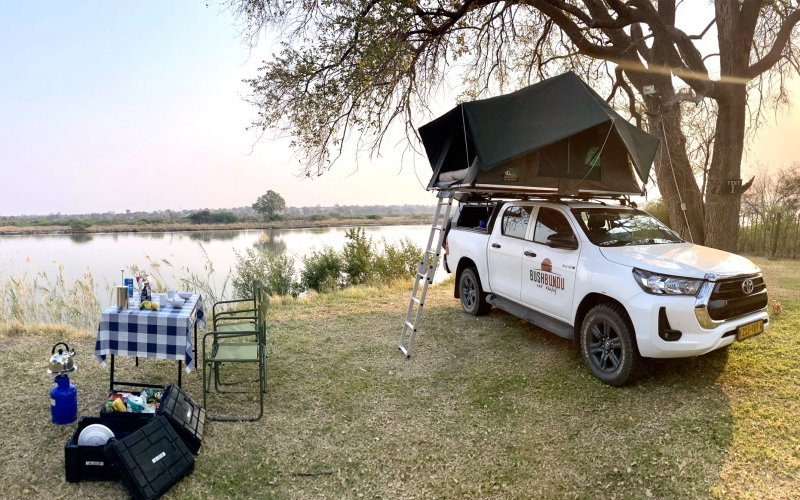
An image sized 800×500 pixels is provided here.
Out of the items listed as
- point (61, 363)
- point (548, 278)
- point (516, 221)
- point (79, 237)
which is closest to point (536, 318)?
point (548, 278)

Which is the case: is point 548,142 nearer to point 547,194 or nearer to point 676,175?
point 547,194

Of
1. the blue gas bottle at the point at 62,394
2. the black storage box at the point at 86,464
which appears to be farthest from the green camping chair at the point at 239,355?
the blue gas bottle at the point at 62,394

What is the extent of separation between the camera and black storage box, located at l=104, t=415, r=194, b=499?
10.3 feet

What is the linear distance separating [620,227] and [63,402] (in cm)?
576

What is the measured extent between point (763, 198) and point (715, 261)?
15500 millimetres

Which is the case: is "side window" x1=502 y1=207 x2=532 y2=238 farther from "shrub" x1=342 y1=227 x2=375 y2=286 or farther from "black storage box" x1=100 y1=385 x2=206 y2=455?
A: "shrub" x1=342 y1=227 x2=375 y2=286

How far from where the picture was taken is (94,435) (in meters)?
3.47

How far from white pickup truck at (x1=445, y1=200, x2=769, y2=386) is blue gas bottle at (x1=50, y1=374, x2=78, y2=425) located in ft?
15.6

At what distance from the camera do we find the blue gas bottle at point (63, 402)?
3.99 meters

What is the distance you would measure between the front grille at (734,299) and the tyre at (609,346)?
733 millimetres

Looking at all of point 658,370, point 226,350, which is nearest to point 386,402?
point 226,350

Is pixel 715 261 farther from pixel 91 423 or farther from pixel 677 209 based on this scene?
pixel 91 423

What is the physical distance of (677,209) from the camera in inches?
326

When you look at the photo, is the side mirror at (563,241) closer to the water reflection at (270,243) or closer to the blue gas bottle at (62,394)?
the blue gas bottle at (62,394)
